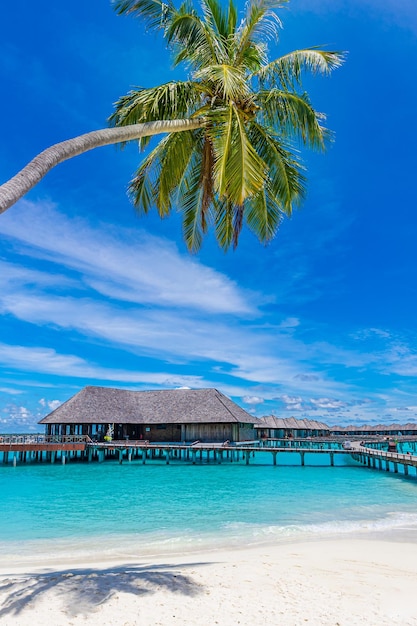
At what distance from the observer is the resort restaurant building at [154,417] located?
1553 inches

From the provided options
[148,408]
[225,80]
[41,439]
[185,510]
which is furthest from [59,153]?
[148,408]

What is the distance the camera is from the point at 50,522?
15750mm

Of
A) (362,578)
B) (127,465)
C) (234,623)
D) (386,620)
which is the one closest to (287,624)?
(234,623)

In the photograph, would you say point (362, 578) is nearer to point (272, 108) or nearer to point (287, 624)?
point (287, 624)

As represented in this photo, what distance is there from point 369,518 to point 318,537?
3.86 metres

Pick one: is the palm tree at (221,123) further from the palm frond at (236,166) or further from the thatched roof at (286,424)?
the thatched roof at (286,424)

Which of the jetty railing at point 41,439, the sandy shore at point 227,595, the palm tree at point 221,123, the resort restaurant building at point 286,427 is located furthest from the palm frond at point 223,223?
the resort restaurant building at point 286,427

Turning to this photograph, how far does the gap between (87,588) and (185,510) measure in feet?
38.0

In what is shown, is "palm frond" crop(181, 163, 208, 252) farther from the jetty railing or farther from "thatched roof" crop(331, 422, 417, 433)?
"thatched roof" crop(331, 422, 417, 433)

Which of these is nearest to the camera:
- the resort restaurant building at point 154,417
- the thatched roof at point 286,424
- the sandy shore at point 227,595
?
the sandy shore at point 227,595

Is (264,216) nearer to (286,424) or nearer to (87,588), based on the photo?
(87,588)

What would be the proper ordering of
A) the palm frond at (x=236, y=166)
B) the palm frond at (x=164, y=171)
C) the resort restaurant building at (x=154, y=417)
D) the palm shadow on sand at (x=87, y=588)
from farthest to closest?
the resort restaurant building at (x=154, y=417), the palm frond at (x=164, y=171), the palm frond at (x=236, y=166), the palm shadow on sand at (x=87, y=588)

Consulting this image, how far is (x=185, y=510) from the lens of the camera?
17703 millimetres

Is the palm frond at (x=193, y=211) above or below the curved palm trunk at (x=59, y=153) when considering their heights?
above
